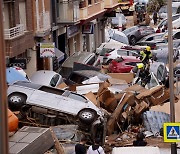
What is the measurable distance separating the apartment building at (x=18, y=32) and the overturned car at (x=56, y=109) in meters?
6.06

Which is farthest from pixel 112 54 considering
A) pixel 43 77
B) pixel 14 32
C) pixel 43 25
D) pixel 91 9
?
pixel 14 32

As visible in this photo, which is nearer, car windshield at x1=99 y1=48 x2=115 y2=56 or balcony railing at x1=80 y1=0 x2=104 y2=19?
balcony railing at x1=80 y1=0 x2=104 y2=19

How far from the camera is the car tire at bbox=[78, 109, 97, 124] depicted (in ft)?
51.3

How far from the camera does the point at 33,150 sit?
12.8 m

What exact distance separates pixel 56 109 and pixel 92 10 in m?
21.8

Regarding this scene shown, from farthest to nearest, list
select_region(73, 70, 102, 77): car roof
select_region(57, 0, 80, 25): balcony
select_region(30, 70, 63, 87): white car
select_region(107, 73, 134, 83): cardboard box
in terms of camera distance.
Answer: select_region(57, 0, 80, 25): balcony, select_region(107, 73, 134, 83): cardboard box, select_region(73, 70, 102, 77): car roof, select_region(30, 70, 63, 87): white car

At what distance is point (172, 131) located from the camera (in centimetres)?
1286

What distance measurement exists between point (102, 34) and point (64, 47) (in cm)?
1140

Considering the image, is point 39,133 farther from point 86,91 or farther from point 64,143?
point 86,91

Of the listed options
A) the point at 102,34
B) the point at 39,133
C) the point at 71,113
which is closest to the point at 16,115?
the point at 71,113

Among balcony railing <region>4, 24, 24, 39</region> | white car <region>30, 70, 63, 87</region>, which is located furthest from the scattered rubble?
balcony railing <region>4, 24, 24, 39</region>

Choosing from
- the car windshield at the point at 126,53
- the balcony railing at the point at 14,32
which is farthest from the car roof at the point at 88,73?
the car windshield at the point at 126,53

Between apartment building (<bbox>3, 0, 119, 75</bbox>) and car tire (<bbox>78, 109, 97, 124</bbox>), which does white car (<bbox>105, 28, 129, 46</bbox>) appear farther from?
car tire (<bbox>78, 109, 97, 124</bbox>)

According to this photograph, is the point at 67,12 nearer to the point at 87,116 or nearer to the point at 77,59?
the point at 77,59
